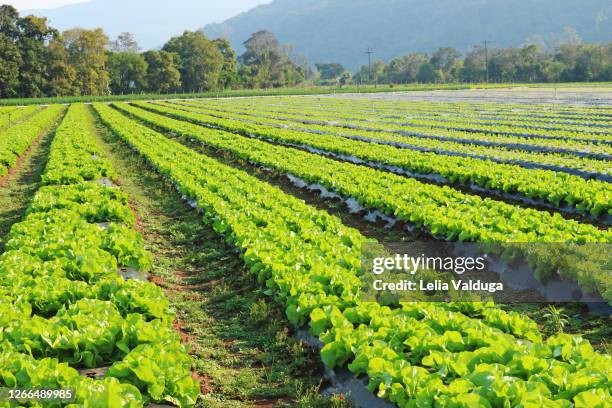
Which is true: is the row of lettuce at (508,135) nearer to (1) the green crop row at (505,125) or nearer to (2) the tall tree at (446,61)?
(1) the green crop row at (505,125)

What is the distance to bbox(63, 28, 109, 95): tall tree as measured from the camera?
9300cm

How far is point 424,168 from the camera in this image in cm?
1645

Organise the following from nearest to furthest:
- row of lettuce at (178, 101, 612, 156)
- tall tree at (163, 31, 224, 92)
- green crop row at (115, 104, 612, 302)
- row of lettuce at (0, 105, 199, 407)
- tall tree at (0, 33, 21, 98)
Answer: row of lettuce at (0, 105, 199, 407), green crop row at (115, 104, 612, 302), row of lettuce at (178, 101, 612, 156), tall tree at (0, 33, 21, 98), tall tree at (163, 31, 224, 92)

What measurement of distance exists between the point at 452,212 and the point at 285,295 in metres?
4.23

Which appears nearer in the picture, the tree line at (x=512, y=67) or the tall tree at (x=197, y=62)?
the tree line at (x=512, y=67)

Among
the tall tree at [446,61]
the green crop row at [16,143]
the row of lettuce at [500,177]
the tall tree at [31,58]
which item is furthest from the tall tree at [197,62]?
the row of lettuce at [500,177]

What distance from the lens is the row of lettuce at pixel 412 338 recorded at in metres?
4.55

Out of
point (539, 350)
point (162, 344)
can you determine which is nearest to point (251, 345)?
point (162, 344)

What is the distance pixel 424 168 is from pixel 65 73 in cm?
8469

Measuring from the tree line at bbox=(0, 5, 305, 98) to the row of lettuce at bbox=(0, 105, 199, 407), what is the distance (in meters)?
84.1

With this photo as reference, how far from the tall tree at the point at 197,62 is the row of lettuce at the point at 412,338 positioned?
101991mm

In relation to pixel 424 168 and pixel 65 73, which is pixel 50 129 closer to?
pixel 424 168

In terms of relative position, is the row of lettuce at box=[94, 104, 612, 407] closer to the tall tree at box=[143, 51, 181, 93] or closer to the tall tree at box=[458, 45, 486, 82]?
the tall tree at box=[143, 51, 181, 93]

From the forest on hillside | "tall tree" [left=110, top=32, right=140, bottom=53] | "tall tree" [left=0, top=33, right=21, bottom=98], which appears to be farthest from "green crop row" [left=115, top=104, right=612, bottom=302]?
"tall tree" [left=110, top=32, right=140, bottom=53]
